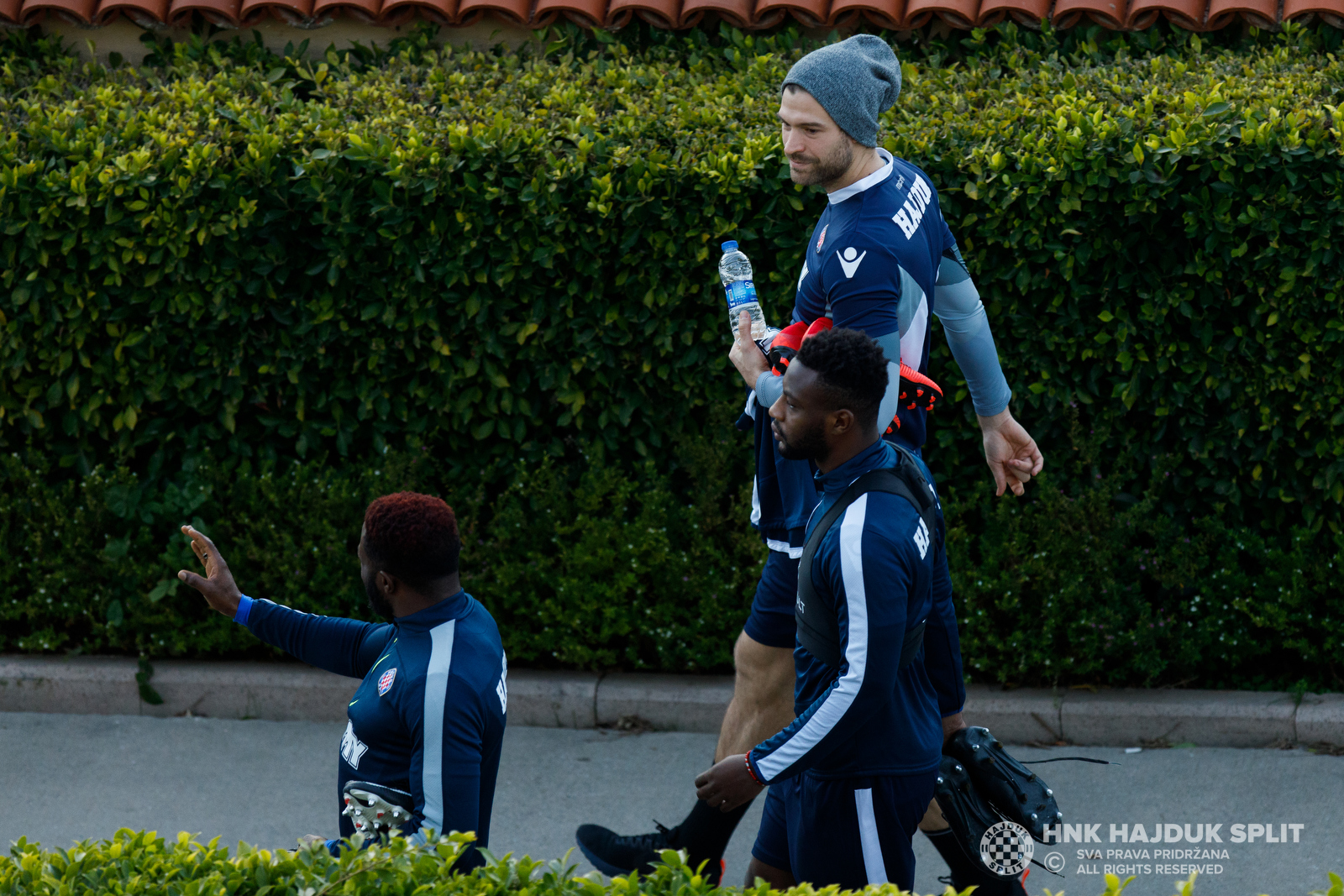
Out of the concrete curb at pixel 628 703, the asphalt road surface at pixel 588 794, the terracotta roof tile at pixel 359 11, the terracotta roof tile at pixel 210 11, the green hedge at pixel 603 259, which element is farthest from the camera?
the terracotta roof tile at pixel 210 11

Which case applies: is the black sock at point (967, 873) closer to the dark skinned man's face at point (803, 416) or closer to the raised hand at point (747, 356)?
the dark skinned man's face at point (803, 416)

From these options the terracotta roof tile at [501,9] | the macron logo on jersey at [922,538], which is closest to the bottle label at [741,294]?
the macron logo on jersey at [922,538]

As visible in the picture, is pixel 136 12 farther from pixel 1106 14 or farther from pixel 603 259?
pixel 1106 14

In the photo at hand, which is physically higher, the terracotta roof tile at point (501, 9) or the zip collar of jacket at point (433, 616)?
the terracotta roof tile at point (501, 9)

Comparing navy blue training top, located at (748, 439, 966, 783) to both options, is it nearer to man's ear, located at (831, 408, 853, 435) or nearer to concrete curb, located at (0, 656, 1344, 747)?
man's ear, located at (831, 408, 853, 435)

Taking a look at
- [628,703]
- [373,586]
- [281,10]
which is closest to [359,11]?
[281,10]

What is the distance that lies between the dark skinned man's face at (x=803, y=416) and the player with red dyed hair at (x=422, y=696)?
0.81 metres

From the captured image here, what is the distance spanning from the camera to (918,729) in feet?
11.2

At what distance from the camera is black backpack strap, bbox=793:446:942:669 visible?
3285 mm

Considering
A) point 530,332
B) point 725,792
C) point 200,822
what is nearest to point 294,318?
point 530,332

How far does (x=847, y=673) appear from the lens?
3.18m

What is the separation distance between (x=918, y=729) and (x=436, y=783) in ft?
3.66

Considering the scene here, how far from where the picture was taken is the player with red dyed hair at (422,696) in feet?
10.4

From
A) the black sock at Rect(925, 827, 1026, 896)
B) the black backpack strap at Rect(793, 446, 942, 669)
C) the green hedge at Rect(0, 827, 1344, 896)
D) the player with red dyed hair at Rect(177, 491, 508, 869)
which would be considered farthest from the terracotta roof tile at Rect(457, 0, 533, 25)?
the green hedge at Rect(0, 827, 1344, 896)
